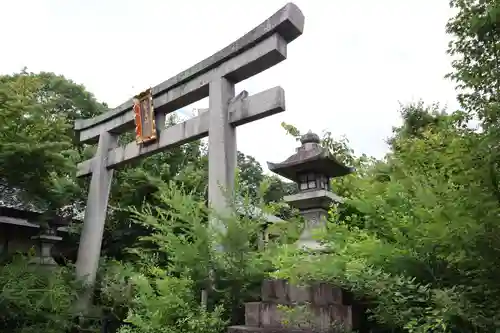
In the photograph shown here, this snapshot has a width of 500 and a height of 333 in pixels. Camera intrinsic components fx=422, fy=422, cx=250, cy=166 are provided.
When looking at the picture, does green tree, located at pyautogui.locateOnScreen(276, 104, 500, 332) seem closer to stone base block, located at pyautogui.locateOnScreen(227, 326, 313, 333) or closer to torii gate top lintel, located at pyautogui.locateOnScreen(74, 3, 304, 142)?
stone base block, located at pyautogui.locateOnScreen(227, 326, 313, 333)

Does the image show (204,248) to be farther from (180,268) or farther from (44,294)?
(44,294)

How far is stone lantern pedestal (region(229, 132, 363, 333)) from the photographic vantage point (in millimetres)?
3434

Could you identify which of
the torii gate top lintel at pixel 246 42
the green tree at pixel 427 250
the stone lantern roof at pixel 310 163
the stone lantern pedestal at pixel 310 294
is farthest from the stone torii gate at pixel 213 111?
the green tree at pixel 427 250

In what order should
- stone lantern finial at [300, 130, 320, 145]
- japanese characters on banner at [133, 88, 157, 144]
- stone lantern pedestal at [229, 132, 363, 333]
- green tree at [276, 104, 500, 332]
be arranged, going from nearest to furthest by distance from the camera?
green tree at [276, 104, 500, 332]
stone lantern pedestal at [229, 132, 363, 333]
stone lantern finial at [300, 130, 320, 145]
japanese characters on banner at [133, 88, 157, 144]

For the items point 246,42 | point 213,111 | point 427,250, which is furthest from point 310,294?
point 246,42

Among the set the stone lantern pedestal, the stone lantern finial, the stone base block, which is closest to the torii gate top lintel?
the stone lantern finial

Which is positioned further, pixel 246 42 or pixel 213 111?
pixel 213 111

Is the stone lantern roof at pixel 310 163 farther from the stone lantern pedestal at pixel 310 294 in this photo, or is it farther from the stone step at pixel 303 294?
the stone step at pixel 303 294

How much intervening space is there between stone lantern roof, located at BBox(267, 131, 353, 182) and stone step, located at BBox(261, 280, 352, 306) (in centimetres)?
167

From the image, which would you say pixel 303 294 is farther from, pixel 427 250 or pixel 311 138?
pixel 311 138

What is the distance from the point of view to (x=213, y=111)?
6703 millimetres

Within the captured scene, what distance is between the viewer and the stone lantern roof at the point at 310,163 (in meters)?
5.00

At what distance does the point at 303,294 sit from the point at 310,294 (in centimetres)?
7

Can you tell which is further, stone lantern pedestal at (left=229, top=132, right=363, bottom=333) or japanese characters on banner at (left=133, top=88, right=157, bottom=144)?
japanese characters on banner at (left=133, top=88, right=157, bottom=144)
